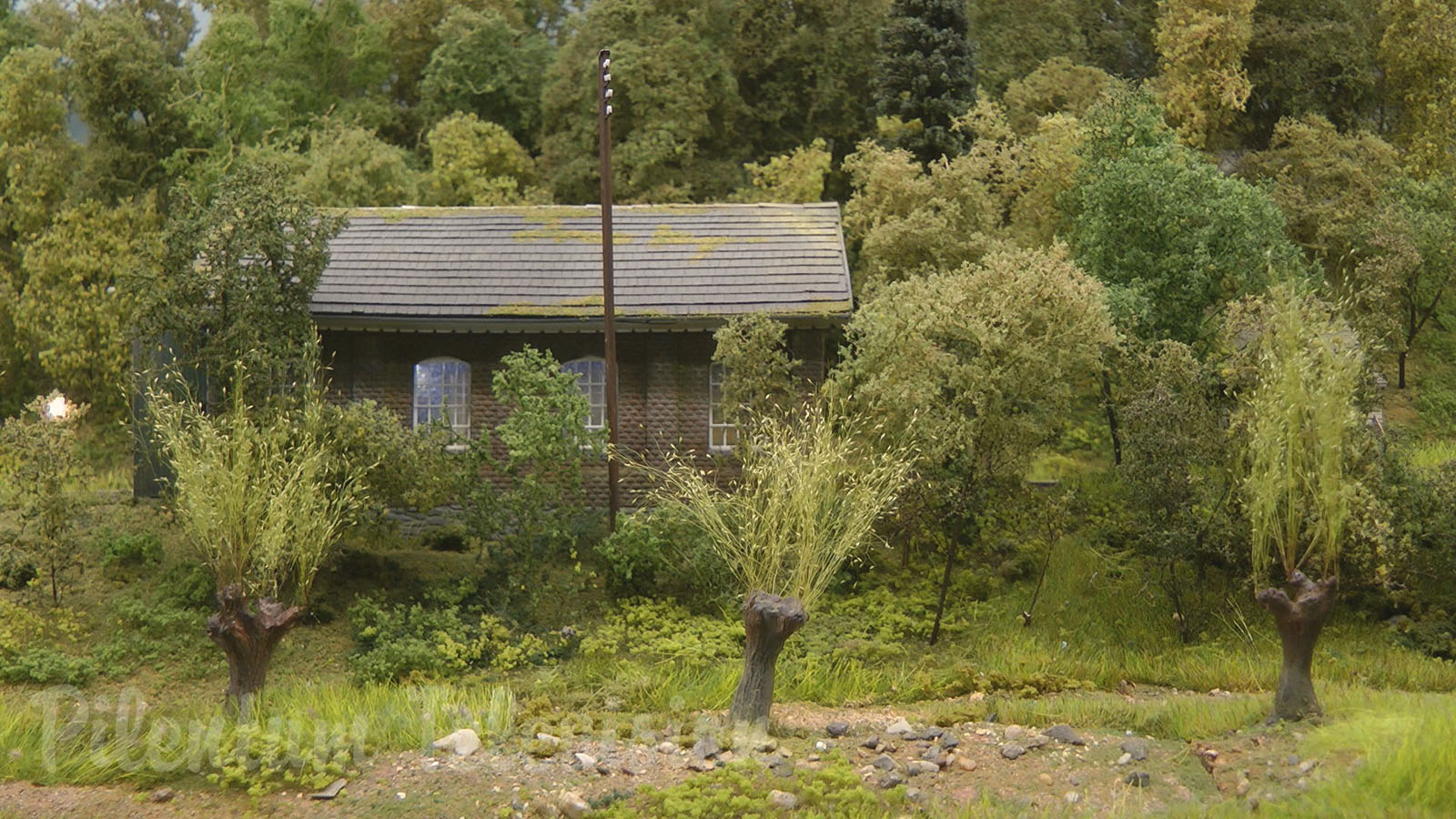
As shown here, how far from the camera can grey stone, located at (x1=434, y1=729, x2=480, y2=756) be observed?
1376 centimetres

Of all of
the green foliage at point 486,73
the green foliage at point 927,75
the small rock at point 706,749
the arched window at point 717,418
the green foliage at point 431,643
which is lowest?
the small rock at point 706,749

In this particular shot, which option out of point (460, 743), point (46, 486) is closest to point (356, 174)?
point (46, 486)

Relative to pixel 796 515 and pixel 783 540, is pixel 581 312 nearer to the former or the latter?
pixel 796 515

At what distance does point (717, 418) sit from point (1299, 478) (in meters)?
10.2

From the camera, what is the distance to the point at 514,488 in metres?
20.5

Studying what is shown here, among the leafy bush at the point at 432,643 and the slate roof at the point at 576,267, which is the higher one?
the slate roof at the point at 576,267

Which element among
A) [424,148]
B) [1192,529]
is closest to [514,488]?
[1192,529]

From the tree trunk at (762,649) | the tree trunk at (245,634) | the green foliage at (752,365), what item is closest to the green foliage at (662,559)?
the green foliage at (752,365)

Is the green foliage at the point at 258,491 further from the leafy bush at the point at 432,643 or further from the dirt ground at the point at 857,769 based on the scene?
the dirt ground at the point at 857,769

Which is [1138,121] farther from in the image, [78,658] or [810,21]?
[78,658]

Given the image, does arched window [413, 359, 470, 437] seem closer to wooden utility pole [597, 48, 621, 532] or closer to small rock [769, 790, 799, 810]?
wooden utility pole [597, 48, 621, 532]

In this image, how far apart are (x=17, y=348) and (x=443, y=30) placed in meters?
12.1

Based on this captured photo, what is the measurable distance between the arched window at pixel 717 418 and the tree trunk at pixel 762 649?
8760 millimetres

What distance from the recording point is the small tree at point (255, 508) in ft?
50.0
